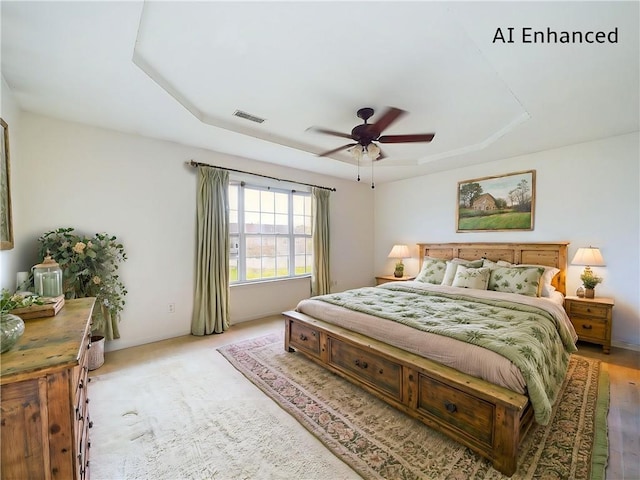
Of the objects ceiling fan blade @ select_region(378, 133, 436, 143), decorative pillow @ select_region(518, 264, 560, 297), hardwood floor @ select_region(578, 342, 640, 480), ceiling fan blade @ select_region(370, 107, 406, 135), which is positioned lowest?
hardwood floor @ select_region(578, 342, 640, 480)

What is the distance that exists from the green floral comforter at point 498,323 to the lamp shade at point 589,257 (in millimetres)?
971

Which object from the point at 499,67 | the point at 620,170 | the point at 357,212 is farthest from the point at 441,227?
the point at 499,67

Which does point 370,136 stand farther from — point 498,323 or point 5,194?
point 5,194

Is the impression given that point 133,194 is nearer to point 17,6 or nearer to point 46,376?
point 17,6

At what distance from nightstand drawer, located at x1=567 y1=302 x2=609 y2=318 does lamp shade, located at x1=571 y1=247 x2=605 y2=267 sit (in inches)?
19.3

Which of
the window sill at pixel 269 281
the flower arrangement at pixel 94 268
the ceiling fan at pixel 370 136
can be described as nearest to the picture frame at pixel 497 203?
the ceiling fan at pixel 370 136

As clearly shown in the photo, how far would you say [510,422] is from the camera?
1504 millimetres

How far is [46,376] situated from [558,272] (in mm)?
4793

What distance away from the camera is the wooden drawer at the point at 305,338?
2771mm

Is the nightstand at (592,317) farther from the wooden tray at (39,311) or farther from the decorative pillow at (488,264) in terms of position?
the wooden tray at (39,311)

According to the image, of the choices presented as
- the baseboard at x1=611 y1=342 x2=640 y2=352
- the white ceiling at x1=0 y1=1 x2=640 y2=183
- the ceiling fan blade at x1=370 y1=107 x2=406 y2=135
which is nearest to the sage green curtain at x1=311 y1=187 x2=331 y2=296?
the white ceiling at x1=0 y1=1 x2=640 y2=183

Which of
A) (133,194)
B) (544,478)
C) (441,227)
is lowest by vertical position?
(544,478)

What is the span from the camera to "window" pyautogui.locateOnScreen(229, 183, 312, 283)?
413cm

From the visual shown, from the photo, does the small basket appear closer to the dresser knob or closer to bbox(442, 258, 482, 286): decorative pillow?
the dresser knob
